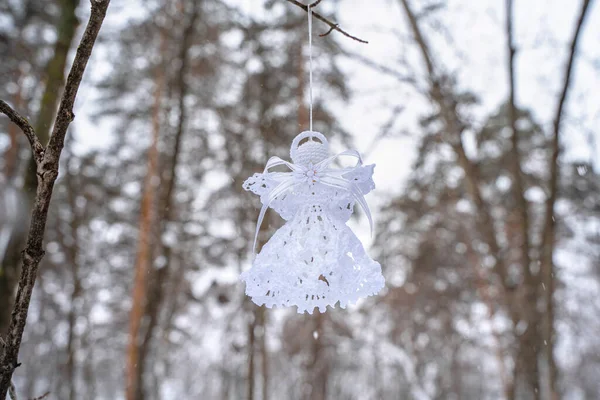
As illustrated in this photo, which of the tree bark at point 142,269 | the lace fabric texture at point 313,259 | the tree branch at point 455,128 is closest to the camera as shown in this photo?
the lace fabric texture at point 313,259

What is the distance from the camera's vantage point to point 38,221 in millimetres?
1107

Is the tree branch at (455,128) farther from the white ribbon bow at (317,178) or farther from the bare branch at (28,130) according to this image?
the bare branch at (28,130)

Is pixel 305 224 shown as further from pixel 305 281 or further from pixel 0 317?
pixel 0 317

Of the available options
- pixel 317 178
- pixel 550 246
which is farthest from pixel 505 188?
pixel 317 178

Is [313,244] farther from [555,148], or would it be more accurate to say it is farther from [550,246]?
[550,246]

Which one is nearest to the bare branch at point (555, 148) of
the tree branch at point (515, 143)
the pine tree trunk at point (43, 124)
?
the tree branch at point (515, 143)

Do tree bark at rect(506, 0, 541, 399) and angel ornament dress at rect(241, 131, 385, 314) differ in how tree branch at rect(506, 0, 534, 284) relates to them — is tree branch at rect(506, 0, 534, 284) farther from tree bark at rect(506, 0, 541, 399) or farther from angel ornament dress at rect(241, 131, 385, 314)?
angel ornament dress at rect(241, 131, 385, 314)

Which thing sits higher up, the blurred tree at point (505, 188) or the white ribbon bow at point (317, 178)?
the blurred tree at point (505, 188)

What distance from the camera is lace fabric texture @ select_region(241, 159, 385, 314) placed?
1.48 metres

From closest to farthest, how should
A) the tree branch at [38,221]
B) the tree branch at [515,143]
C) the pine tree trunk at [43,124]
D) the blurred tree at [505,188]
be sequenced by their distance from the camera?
1. the tree branch at [38,221]
2. the pine tree trunk at [43,124]
3. the tree branch at [515,143]
4. the blurred tree at [505,188]

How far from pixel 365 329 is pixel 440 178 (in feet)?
18.9

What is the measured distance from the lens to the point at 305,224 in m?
1.57

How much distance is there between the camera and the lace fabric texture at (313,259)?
1.48m

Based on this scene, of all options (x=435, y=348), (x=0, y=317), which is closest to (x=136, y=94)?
(x=0, y=317)
